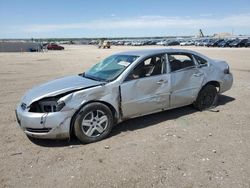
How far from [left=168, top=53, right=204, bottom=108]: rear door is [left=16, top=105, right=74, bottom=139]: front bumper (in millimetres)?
2365

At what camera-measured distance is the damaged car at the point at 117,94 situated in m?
4.69

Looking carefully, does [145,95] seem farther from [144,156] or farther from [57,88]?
[57,88]

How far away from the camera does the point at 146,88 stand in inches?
216

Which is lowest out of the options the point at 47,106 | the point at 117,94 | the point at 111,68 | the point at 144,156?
the point at 144,156

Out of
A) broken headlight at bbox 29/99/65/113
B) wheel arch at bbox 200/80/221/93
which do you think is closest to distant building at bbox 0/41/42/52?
wheel arch at bbox 200/80/221/93

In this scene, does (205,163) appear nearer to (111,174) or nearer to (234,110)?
(111,174)

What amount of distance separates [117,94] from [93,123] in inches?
27.1

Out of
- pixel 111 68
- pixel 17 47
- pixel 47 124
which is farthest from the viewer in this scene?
pixel 17 47

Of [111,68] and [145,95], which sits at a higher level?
[111,68]

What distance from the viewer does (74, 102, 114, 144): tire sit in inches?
188

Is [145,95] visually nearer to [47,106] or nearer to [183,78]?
[183,78]

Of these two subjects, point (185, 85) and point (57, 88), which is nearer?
point (57, 88)

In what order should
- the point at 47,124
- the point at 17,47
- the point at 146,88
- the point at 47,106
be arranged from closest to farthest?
the point at 47,124, the point at 47,106, the point at 146,88, the point at 17,47

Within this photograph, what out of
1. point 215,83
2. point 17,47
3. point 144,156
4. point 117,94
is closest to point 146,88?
point 117,94
